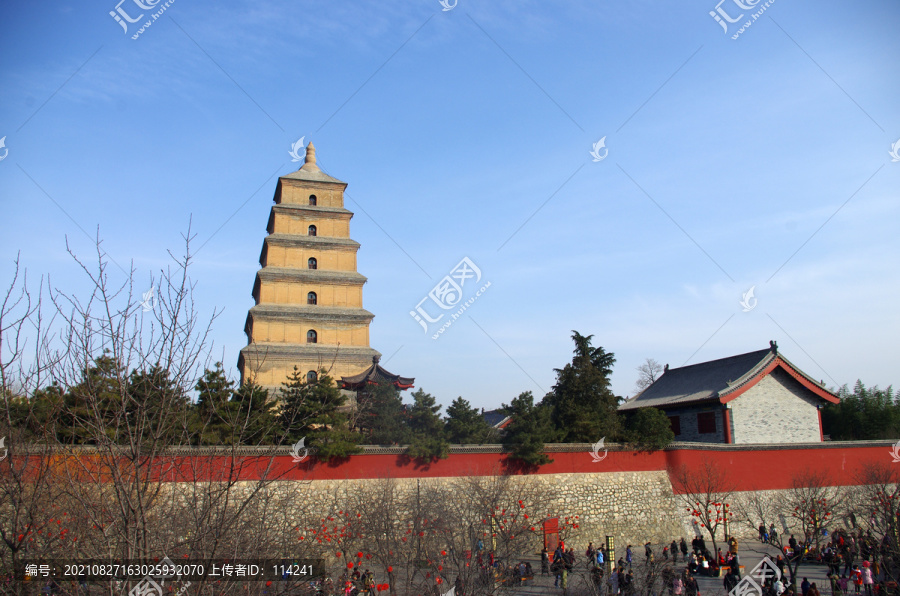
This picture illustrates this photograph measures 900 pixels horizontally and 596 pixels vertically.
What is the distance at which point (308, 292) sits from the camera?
24766 millimetres

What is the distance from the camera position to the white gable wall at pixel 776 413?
20.3 m

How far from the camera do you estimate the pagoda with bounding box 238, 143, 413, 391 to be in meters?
23.5

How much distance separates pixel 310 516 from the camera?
47.9 ft

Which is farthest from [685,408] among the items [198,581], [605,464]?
[198,581]

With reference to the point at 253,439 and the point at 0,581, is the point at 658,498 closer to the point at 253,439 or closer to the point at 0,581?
the point at 253,439

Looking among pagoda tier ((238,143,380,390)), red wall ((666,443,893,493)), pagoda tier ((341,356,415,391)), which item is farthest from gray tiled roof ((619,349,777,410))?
pagoda tier ((238,143,380,390))

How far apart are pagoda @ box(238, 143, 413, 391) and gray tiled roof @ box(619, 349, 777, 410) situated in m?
9.77

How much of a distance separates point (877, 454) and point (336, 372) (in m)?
19.3

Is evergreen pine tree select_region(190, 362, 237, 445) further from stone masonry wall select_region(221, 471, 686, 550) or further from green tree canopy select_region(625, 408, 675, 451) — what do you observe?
green tree canopy select_region(625, 408, 675, 451)

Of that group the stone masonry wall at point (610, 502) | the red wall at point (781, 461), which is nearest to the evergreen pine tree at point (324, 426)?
the stone masonry wall at point (610, 502)

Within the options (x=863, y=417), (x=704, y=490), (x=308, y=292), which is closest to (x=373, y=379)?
(x=308, y=292)
